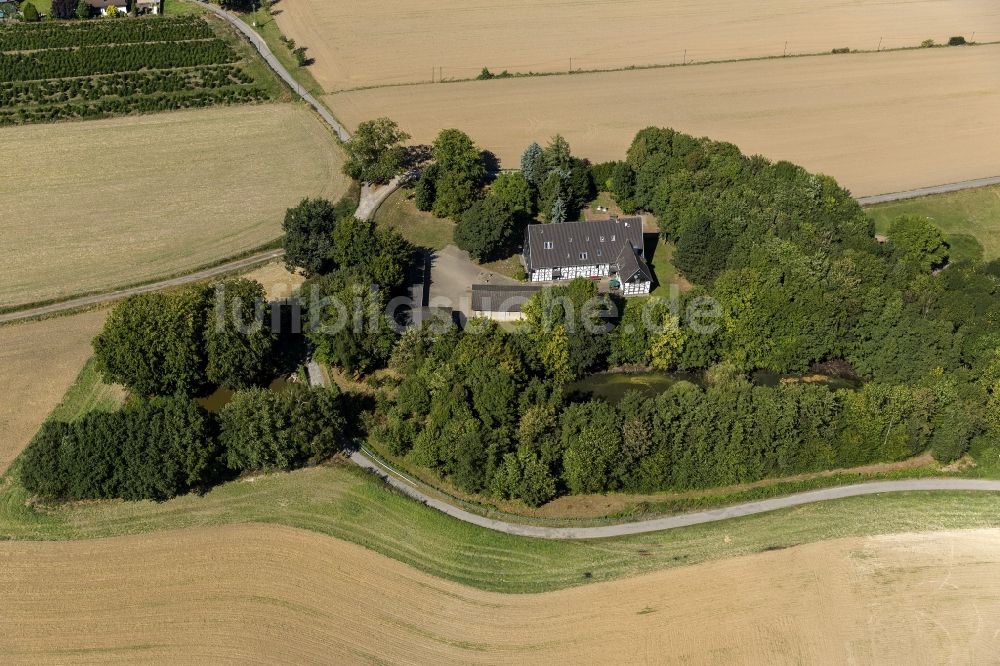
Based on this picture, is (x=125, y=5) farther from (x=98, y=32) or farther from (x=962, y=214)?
Result: (x=962, y=214)

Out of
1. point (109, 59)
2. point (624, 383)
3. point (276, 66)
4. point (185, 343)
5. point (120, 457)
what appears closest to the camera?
point (120, 457)

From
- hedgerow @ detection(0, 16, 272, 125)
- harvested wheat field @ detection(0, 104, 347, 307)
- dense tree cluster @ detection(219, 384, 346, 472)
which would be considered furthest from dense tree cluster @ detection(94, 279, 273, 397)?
hedgerow @ detection(0, 16, 272, 125)

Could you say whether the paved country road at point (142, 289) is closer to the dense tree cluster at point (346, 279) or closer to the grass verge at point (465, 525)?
the dense tree cluster at point (346, 279)

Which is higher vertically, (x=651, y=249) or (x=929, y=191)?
(x=929, y=191)

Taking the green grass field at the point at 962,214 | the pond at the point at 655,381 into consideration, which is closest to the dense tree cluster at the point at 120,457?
the pond at the point at 655,381

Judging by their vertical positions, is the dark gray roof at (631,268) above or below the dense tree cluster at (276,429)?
above

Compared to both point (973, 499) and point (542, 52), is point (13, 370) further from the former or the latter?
point (542, 52)

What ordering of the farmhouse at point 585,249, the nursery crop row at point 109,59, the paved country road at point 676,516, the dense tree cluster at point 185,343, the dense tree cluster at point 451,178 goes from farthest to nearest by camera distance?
the nursery crop row at point 109,59 → the dense tree cluster at point 451,178 → the farmhouse at point 585,249 → the dense tree cluster at point 185,343 → the paved country road at point 676,516

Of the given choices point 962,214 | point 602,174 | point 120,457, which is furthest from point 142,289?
point 962,214

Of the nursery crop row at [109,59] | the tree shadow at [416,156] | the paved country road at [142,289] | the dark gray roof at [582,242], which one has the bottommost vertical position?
the paved country road at [142,289]
